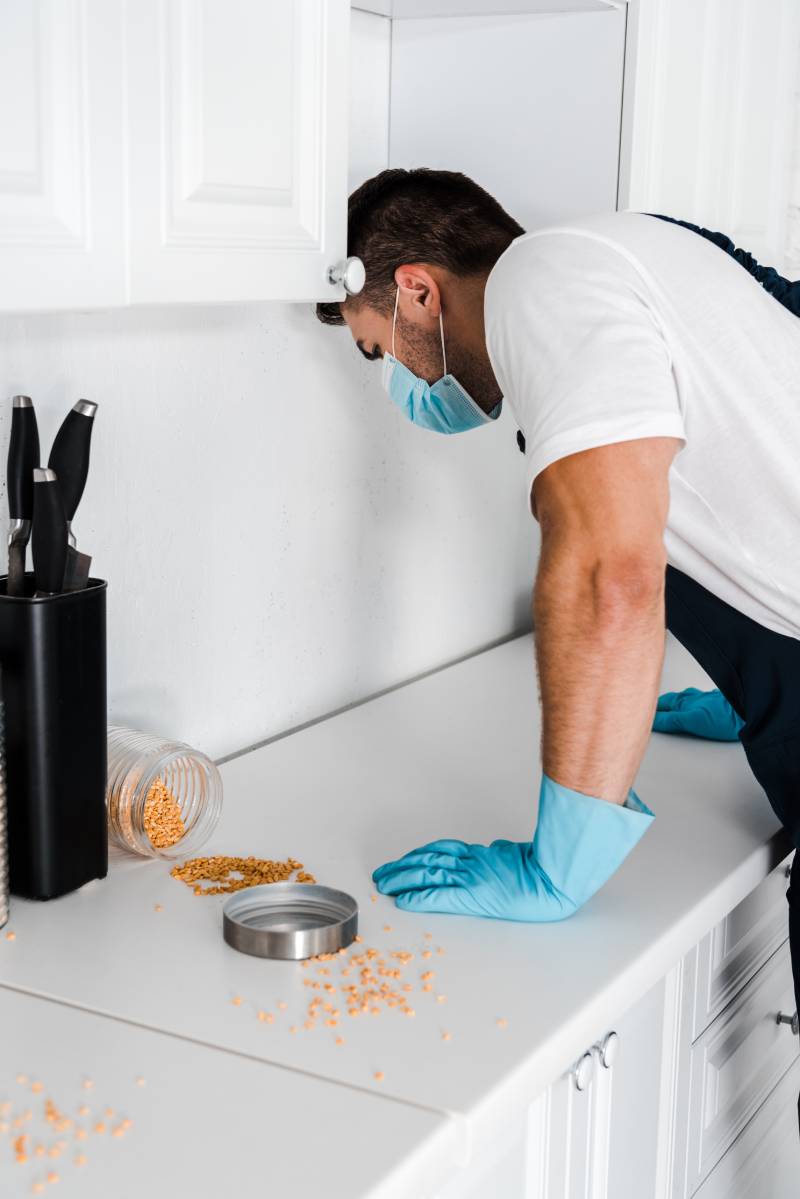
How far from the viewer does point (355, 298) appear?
1.70 m

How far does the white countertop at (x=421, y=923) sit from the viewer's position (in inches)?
41.9

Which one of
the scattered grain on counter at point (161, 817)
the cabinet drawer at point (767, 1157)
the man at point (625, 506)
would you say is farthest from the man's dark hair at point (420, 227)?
the cabinet drawer at point (767, 1157)

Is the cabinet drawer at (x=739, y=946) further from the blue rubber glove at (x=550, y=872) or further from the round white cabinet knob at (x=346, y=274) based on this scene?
the round white cabinet knob at (x=346, y=274)

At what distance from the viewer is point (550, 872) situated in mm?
1298

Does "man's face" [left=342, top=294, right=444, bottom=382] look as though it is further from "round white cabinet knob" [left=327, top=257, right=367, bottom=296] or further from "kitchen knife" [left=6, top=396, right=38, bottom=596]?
"kitchen knife" [left=6, top=396, right=38, bottom=596]

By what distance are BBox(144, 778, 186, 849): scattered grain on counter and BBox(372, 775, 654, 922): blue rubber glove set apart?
238 mm

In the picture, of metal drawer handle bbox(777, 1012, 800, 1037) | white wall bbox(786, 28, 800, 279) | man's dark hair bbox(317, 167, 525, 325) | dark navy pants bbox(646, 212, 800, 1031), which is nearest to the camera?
dark navy pants bbox(646, 212, 800, 1031)

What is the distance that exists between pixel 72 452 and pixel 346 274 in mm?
314

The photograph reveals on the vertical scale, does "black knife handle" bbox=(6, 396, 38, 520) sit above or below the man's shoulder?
below

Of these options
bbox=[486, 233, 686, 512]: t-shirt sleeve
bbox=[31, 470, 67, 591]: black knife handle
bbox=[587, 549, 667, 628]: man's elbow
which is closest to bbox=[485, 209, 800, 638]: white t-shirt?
bbox=[486, 233, 686, 512]: t-shirt sleeve

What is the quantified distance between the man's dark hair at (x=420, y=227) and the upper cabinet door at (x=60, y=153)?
65cm

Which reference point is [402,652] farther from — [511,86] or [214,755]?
[511,86]

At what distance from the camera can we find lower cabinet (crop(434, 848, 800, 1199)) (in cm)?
121

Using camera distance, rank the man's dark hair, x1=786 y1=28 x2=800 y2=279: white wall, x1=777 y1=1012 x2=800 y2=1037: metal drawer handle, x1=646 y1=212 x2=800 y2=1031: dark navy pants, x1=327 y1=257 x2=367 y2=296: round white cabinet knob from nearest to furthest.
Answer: x1=327 y1=257 x2=367 y2=296: round white cabinet knob, x1=646 y1=212 x2=800 y2=1031: dark navy pants, the man's dark hair, x1=777 y1=1012 x2=800 y2=1037: metal drawer handle, x1=786 y1=28 x2=800 y2=279: white wall
